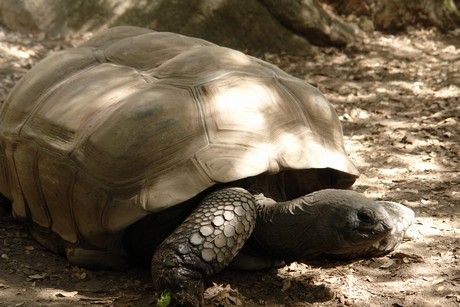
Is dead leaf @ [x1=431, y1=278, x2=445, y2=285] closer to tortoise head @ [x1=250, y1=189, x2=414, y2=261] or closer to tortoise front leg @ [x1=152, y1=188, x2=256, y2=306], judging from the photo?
tortoise head @ [x1=250, y1=189, x2=414, y2=261]

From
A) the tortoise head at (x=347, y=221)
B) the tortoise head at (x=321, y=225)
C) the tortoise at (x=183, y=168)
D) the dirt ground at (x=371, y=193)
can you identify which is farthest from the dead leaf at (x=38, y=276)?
the tortoise head at (x=347, y=221)

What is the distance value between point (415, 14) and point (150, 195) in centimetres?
592

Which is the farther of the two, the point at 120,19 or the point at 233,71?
the point at 120,19

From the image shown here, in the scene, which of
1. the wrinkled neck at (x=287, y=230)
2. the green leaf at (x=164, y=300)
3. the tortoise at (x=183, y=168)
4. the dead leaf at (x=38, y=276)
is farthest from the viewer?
the dead leaf at (x=38, y=276)

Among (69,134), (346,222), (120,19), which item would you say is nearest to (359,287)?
(346,222)

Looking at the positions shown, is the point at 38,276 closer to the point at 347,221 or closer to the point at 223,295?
the point at 223,295

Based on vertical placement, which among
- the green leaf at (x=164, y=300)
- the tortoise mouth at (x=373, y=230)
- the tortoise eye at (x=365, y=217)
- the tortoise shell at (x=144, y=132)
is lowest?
the green leaf at (x=164, y=300)

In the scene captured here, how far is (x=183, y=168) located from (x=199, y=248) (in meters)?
0.40

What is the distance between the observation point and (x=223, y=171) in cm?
308

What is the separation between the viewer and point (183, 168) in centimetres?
311

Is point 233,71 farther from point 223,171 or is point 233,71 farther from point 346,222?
point 346,222

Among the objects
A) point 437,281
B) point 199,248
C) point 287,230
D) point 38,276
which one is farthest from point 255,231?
point 38,276

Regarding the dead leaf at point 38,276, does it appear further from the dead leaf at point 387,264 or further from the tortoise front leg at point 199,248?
the dead leaf at point 387,264

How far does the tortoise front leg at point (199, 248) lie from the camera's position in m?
2.89
